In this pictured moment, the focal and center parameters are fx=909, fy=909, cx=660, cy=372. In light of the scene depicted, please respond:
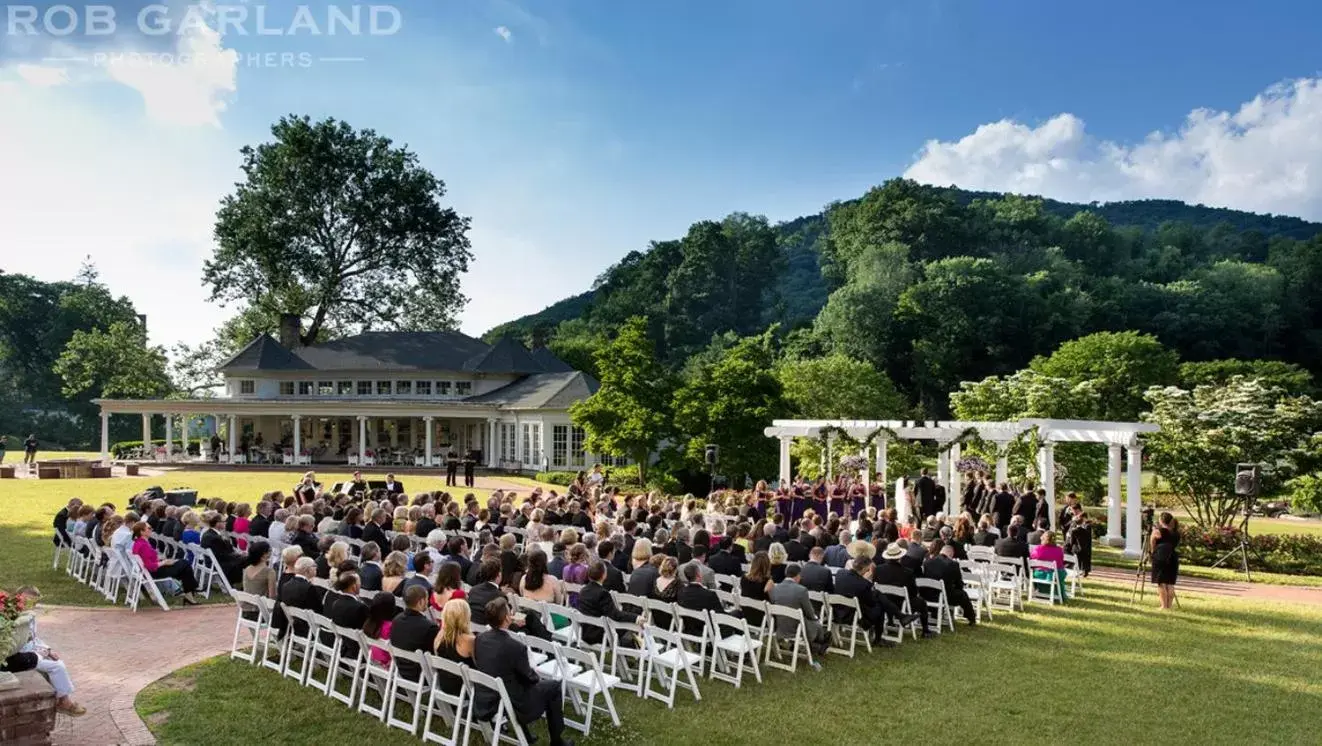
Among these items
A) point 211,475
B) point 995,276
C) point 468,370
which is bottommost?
point 211,475

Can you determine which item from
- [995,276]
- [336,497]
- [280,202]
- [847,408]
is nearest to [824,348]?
[995,276]

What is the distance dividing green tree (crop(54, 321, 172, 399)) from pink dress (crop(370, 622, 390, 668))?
52.4m

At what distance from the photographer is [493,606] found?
6727mm

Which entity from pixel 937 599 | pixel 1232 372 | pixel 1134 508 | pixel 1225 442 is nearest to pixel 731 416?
pixel 1134 508

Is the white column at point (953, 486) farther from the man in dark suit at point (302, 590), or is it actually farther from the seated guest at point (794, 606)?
the man in dark suit at point (302, 590)

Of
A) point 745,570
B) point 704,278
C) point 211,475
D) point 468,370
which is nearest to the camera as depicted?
point 745,570

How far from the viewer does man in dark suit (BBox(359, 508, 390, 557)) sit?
12531 millimetres

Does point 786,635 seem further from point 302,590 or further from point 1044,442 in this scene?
point 1044,442

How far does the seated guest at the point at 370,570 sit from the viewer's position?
9.24m

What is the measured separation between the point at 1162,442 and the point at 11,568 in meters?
21.7

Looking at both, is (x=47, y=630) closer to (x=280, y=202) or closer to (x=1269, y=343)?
(x=280, y=202)

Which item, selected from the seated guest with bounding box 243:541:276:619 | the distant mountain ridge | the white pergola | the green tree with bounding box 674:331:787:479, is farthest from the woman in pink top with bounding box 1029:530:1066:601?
the distant mountain ridge

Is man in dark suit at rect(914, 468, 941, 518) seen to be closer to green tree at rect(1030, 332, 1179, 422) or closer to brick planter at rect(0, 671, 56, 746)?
brick planter at rect(0, 671, 56, 746)

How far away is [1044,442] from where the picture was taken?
18.1m
